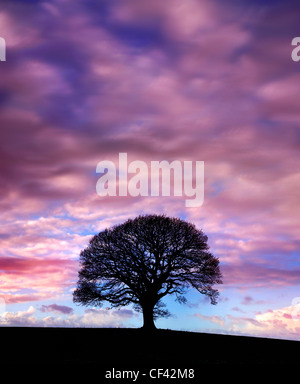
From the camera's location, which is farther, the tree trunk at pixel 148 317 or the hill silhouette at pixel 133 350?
the tree trunk at pixel 148 317

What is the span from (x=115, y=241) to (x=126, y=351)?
15.1 m

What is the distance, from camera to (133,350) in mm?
32844

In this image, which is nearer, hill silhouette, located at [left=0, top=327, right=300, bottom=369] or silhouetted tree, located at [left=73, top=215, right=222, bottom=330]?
hill silhouette, located at [left=0, top=327, right=300, bottom=369]

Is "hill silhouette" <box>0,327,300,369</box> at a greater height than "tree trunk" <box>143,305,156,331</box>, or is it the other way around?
"tree trunk" <box>143,305,156,331</box>

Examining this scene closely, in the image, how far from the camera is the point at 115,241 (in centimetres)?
4575

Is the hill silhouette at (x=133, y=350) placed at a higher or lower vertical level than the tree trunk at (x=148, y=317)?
lower

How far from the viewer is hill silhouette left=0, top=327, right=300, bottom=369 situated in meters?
26.6

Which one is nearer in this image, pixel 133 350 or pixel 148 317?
pixel 133 350

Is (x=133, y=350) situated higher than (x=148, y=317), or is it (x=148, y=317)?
(x=148, y=317)

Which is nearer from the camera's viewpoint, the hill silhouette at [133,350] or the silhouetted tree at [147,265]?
the hill silhouette at [133,350]

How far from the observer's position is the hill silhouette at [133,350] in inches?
1048

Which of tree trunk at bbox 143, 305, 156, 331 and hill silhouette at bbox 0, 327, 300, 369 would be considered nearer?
hill silhouette at bbox 0, 327, 300, 369
